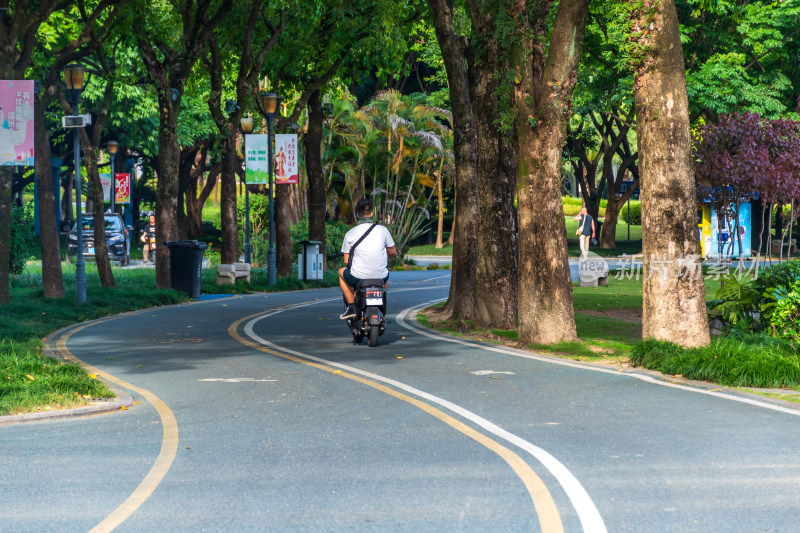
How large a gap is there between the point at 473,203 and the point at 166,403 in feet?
29.8

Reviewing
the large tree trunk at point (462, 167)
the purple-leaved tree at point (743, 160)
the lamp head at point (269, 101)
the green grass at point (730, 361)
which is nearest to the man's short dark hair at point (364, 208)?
the large tree trunk at point (462, 167)

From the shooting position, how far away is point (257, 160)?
28.9m

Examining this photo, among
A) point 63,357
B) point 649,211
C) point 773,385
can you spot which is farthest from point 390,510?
point 63,357

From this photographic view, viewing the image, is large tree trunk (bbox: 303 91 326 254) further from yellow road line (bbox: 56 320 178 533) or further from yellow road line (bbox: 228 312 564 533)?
yellow road line (bbox: 56 320 178 533)

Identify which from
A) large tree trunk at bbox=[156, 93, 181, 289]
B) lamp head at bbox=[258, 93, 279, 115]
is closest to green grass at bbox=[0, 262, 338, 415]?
large tree trunk at bbox=[156, 93, 181, 289]

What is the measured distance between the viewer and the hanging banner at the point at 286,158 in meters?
29.4

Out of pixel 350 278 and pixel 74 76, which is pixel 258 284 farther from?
pixel 350 278

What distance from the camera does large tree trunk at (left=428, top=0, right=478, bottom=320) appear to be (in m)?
17.3

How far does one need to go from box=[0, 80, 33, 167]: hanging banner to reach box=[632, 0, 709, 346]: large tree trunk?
10.9 m

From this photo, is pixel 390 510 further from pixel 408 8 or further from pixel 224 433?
pixel 408 8

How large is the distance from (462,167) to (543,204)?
4337mm

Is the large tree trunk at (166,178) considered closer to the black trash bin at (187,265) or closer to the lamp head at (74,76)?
the black trash bin at (187,265)

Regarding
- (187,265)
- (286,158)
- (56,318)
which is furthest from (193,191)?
(56,318)

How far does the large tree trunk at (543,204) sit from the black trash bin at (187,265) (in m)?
12.3
